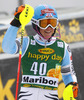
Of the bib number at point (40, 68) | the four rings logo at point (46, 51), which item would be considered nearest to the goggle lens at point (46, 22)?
the four rings logo at point (46, 51)

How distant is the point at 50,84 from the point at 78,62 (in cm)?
227

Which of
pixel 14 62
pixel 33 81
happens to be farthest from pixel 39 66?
pixel 14 62

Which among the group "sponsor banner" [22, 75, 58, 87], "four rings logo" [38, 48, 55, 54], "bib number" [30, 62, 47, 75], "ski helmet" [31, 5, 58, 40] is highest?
"ski helmet" [31, 5, 58, 40]

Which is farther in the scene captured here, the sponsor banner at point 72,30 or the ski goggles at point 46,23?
the sponsor banner at point 72,30

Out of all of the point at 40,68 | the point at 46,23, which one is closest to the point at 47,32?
the point at 46,23

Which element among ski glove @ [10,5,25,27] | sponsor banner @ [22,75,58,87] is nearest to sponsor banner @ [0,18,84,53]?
sponsor banner @ [22,75,58,87]

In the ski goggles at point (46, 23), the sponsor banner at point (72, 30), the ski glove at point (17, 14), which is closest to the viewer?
the ski glove at point (17, 14)

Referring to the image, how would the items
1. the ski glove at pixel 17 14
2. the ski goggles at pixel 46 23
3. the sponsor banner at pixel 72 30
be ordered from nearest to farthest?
1. the ski glove at pixel 17 14
2. the ski goggles at pixel 46 23
3. the sponsor banner at pixel 72 30

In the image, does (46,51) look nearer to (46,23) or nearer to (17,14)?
(46,23)

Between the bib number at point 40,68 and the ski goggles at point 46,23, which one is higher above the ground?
the ski goggles at point 46,23

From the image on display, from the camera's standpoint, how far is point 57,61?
2748 millimetres

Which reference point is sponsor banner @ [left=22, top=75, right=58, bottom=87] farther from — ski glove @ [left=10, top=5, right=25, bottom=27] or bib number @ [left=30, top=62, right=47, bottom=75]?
ski glove @ [left=10, top=5, right=25, bottom=27]

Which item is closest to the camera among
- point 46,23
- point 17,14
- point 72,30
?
point 17,14

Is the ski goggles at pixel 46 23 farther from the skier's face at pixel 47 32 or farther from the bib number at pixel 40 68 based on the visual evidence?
the bib number at pixel 40 68
